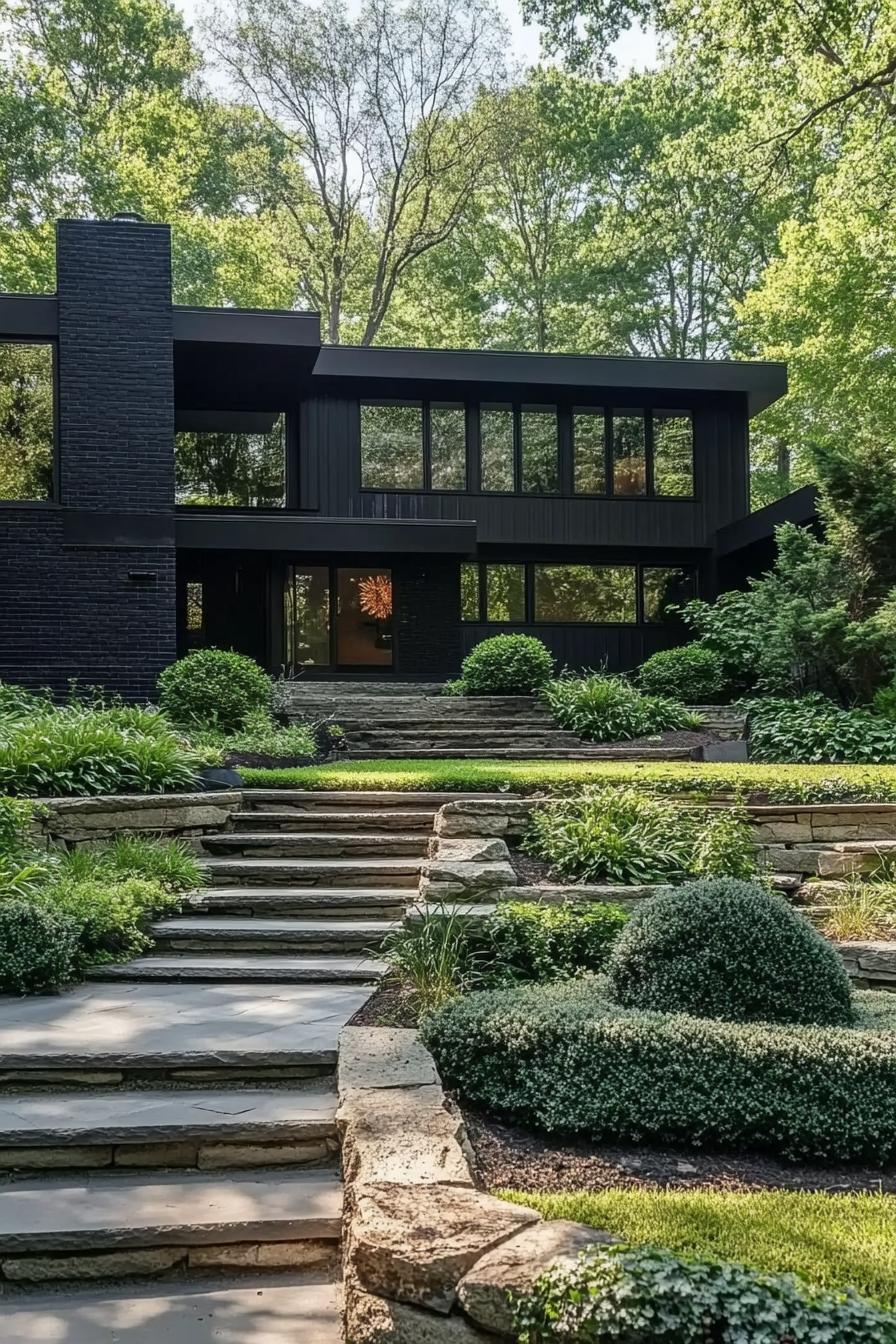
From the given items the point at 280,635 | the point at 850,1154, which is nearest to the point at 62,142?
the point at 280,635

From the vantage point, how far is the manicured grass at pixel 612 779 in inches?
303

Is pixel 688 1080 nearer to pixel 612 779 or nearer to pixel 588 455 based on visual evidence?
pixel 612 779

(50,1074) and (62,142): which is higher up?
(62,142)

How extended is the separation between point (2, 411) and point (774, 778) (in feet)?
32.7

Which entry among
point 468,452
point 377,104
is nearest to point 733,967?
point 468,452

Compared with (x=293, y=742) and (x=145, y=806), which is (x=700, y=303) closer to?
(x=293, y=742)

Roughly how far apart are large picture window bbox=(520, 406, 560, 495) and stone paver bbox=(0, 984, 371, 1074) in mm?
14308

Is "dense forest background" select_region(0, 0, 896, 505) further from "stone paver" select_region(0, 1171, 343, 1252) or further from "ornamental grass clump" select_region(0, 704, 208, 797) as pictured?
"stone paver" select_region(0, 1171, 343, 1252)

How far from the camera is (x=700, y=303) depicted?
28.5 meters

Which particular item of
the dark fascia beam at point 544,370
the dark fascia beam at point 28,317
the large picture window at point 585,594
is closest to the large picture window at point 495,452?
the dark fascia beam at point 544,370

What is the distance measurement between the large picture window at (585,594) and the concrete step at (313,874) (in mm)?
12231

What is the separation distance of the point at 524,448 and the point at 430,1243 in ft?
55.6

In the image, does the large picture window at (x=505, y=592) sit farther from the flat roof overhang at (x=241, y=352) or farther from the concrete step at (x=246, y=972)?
the concrete step at (x=246, y=972)

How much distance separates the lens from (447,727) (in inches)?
488
